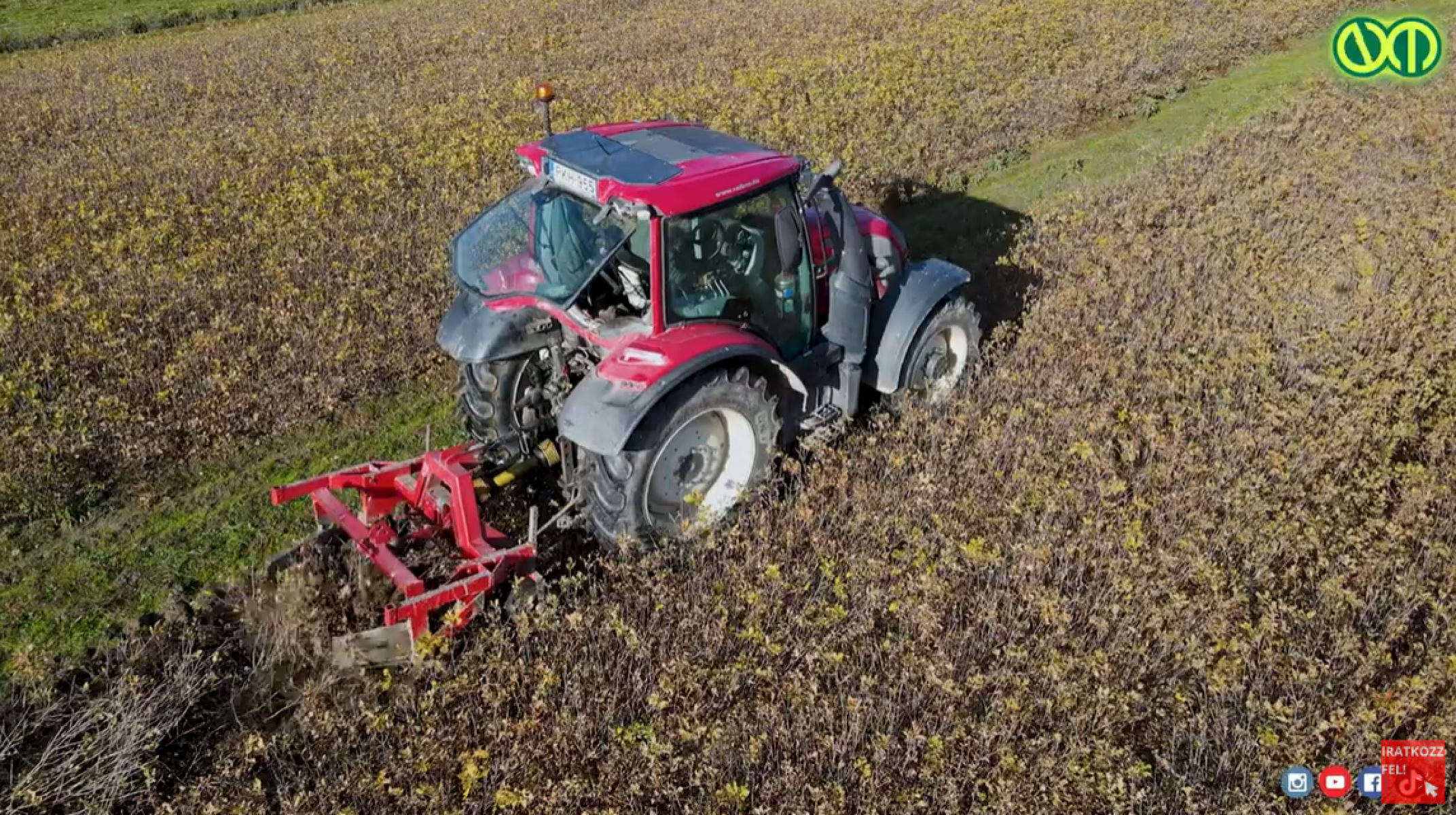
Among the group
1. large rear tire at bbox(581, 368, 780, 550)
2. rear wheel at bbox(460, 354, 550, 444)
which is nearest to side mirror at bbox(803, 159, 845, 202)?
→ large rear tire at bbox(581, 368, 780, 550)

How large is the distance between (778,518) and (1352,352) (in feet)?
13.8

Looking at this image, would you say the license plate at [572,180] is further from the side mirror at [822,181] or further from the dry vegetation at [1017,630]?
the dry vegetation at [1017,630]

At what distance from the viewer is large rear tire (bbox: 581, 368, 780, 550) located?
206 inches

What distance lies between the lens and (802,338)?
20.1 feet

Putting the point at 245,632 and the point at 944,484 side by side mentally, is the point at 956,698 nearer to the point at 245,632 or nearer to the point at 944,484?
the point at 944,484

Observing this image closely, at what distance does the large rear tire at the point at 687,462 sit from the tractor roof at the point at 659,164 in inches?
38.8

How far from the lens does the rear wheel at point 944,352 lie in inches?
263

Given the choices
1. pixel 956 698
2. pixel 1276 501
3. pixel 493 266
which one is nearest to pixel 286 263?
pixel 493 266

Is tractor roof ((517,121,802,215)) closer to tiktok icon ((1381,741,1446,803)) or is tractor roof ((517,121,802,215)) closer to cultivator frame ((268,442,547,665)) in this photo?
cultivator frame ((268,442,547,665))

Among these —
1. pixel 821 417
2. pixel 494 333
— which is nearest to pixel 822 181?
pixel 821 417

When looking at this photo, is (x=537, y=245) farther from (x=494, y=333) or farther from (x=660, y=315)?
(x=660, y=315)

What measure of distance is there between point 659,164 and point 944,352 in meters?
2.76

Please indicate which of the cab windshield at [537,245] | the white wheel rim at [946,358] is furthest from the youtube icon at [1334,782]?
the cab windshield at [537,245]

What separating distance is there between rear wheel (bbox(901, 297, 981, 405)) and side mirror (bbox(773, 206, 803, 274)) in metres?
1.25
